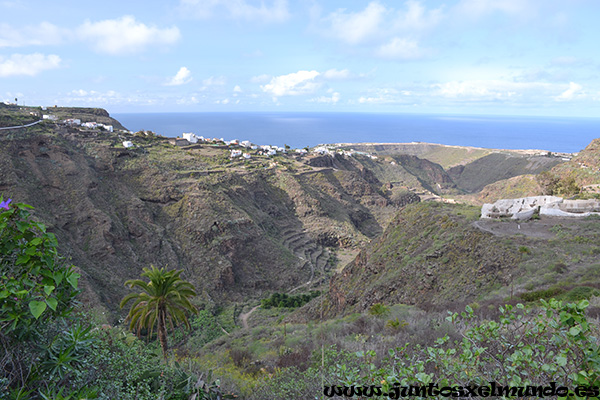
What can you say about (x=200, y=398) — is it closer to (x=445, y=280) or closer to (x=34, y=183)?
(x=445, y=280)

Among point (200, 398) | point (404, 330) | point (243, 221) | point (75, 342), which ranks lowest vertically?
point (243, 221)

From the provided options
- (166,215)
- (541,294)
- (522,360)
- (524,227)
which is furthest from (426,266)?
(166,215)

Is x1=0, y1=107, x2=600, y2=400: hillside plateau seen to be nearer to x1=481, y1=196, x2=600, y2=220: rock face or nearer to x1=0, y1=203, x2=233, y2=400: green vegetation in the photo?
x1=0, y1=203, x2=233, y2=400: green vegetation

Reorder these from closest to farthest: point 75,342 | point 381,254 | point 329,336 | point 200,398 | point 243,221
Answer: point 75,342 < point 200,398 < point 329,336 < point 381,254 < point 243,221

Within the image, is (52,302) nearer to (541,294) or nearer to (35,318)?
(35,318)

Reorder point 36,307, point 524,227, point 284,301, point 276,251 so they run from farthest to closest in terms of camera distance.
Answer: point 276,251 < point 284,301 < point 524,227 < point 36,307

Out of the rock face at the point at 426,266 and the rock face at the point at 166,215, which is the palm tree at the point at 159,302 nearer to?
the rock face at the point at 426,266

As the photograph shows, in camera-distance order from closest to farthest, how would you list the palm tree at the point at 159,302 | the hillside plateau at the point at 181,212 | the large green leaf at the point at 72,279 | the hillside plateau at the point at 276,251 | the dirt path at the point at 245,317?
the large green leaf at the point at 72,279 → the hillside plateau at the point at 276,251 → the palm tree at the point at 159,302 → the dirt path at the point at 245,317 → the hillside plateau at the point at 181,212

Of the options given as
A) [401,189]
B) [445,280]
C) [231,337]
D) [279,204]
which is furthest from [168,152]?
[401,189]

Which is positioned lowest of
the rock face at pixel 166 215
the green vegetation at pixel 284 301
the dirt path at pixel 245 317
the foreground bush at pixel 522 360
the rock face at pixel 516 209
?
the dirt path at pixel 245 317

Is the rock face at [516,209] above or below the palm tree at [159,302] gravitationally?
above

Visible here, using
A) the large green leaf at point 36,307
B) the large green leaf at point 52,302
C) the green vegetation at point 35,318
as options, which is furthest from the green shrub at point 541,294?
the large green leaf at point 36,307
